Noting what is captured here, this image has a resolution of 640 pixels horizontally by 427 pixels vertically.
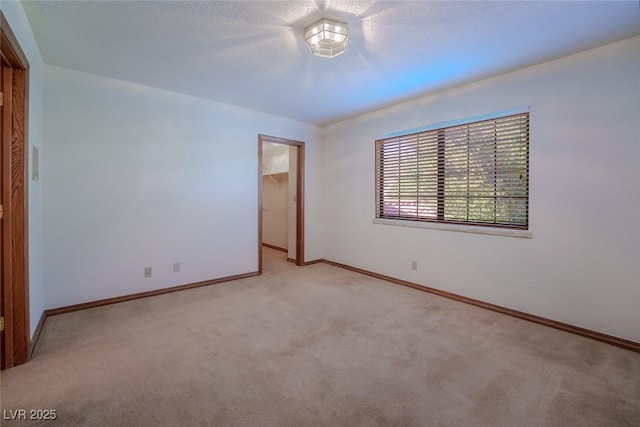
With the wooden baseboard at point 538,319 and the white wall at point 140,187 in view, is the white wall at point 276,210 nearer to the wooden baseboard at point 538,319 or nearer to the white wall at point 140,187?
the white wall at point 140,187

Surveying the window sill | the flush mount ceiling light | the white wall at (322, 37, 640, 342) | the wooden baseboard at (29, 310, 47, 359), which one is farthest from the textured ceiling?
the wooden baseboard at (29, 310, 47, 359)

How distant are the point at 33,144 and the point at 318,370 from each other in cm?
286

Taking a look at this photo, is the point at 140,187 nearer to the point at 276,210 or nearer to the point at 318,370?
the point at 318,370

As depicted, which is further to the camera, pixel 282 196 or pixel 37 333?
pixel 282 196

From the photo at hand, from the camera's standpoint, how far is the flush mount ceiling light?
7.02 feet

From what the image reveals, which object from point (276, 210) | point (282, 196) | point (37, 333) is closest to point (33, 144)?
point (37, 333)

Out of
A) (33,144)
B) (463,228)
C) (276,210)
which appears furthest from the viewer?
(276,210)

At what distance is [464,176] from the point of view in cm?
342

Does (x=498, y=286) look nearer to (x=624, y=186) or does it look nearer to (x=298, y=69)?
(x=624, y=186)

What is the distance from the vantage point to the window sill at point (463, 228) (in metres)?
2.94

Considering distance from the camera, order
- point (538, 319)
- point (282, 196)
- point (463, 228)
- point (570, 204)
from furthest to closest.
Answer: point (282, 196), point (463, 228), point (538, 319), point (570, 204)

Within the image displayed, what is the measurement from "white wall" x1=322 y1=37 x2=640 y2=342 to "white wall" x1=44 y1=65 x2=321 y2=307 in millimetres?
2711

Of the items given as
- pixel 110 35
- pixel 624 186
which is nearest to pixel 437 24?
pixel 624 186

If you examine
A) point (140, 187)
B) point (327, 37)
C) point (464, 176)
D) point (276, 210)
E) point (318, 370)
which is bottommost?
point (318, 370)
